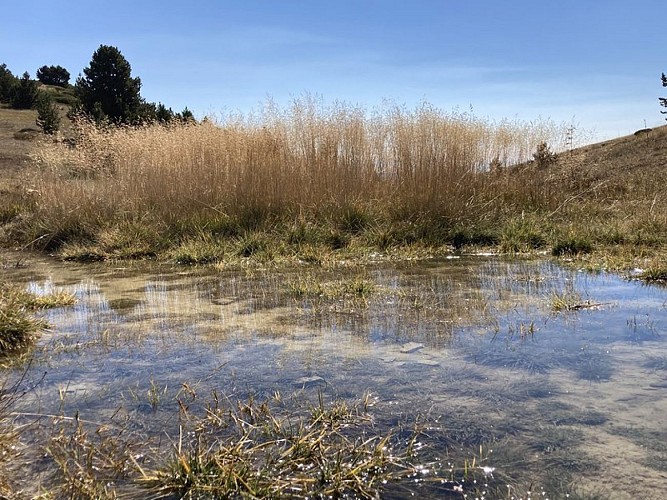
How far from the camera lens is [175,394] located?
96.0 inches

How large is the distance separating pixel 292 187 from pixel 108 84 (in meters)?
21.5

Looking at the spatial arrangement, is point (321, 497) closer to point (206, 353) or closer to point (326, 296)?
point (206, 353)

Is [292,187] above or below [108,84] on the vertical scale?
below

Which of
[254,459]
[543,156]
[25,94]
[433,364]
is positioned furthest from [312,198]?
[25,94]

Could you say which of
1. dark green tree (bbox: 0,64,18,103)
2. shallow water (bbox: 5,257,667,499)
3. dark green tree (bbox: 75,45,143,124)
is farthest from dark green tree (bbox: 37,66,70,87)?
shallow water (bbox: 5,257,667,499)

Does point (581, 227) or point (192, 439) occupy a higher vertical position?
Answer: point (581, 227)

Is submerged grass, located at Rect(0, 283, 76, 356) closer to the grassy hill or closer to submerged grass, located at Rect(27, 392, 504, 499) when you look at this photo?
submerged grass, located at Rect(27, 392, 504, 499)

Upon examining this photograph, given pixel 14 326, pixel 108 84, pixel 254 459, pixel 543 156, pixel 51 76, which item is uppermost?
pixel 51 76

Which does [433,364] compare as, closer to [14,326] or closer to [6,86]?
[14,326]

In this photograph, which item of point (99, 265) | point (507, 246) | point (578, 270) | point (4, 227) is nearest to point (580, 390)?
point (578, 270)

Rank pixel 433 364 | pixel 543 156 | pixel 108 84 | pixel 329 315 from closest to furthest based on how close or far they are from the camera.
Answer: pixel 433 364 < pixel 329 315 < pixel 543 156 < pixel 108 84

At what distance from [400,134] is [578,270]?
354 centimetres

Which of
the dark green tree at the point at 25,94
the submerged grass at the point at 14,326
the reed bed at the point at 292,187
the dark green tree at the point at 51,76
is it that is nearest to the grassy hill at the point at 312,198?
the reed bed at the point at 292,187

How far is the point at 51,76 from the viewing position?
46.6 meters
